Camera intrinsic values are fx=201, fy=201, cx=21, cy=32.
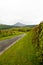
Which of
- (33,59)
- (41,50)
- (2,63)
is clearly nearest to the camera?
(41,50)

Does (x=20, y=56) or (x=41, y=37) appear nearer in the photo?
(x=41, y=37)

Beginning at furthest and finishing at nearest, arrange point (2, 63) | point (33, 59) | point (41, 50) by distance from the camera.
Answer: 1. point (2, 63)
2. point (33, 59)
3. point (41, 50)

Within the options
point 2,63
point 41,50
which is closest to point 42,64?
point 41,50

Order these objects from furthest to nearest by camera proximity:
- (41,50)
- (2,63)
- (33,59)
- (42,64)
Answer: (2,63), (33,59), (42,64), (41,50)

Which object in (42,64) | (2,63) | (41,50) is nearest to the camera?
(41,50)

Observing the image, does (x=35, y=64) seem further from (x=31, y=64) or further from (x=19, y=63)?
(x=19, y=63)

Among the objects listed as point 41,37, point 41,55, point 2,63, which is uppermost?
point 41,37

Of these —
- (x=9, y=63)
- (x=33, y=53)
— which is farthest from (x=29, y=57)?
(x=9, y=63)

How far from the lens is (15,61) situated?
62.0 feet

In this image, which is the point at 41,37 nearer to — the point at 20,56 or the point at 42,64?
the point at 42,64

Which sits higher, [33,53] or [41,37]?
[41,37]

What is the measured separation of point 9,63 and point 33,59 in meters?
2.35

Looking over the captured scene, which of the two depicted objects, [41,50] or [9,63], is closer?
[41,50]

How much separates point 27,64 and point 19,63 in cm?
104
